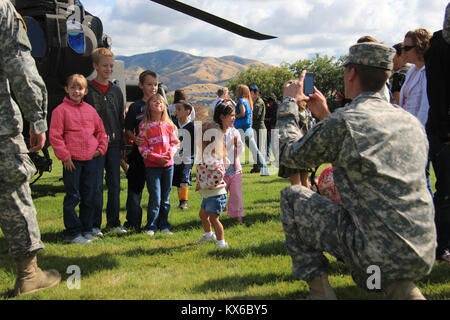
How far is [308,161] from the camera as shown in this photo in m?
2.82

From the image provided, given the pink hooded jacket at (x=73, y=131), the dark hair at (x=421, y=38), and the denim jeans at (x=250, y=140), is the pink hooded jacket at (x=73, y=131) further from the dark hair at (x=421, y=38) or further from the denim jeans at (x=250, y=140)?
the denim jeans at (x=250, y=140)

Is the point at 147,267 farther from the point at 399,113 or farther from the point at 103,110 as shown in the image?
the point at 399,113

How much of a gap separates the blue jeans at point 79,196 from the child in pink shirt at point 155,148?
0.67 metres

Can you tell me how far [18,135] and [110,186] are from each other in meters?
2.35

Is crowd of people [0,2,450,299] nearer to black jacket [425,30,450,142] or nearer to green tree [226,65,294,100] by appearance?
black jacket [425,30,450,142]

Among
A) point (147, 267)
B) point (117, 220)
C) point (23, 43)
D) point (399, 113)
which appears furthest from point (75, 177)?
point (399, 113)

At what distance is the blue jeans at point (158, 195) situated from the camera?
556 cm

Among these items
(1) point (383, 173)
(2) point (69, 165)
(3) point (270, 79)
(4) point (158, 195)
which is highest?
(3) point (270, 79)

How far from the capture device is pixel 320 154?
9.01ft

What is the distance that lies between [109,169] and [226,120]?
169 cm

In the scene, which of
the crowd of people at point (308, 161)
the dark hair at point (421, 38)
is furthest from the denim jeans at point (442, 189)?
the dark hair at point (421, 38)

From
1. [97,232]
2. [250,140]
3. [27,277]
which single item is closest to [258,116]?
[250,140]

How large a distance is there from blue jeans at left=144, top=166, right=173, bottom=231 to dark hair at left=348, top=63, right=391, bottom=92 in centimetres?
334

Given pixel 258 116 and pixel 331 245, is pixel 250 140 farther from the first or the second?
pixel 331 245
